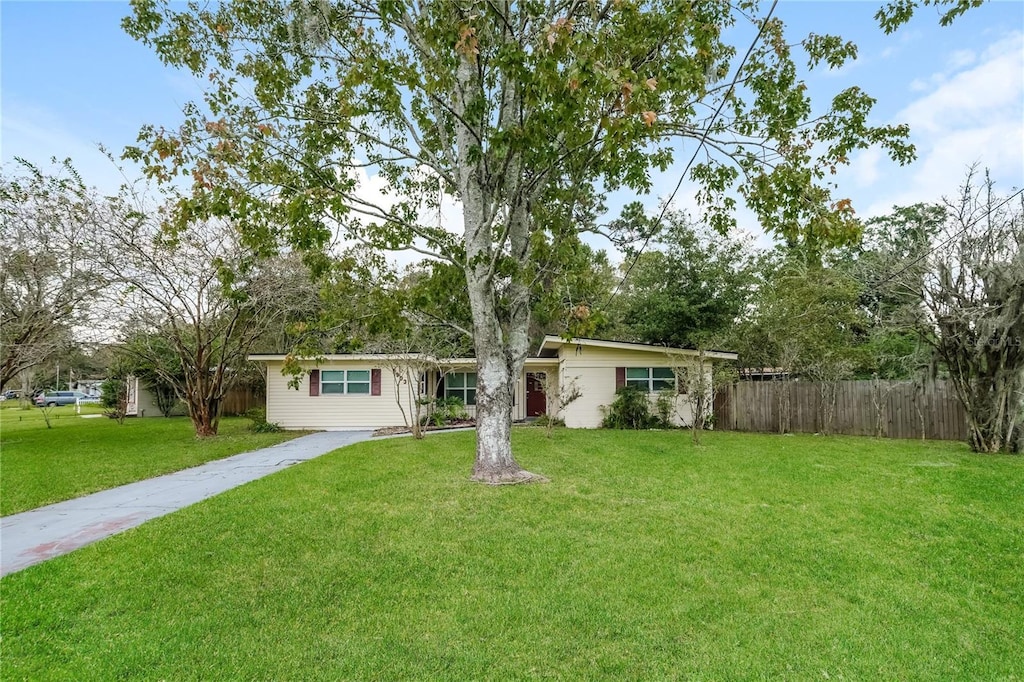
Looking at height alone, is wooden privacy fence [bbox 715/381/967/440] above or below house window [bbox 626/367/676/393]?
below

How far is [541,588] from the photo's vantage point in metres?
4.19

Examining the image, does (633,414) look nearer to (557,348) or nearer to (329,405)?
(557,348)

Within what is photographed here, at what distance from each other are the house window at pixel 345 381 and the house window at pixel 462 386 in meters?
3.01

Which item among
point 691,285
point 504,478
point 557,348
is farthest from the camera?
point 691,285

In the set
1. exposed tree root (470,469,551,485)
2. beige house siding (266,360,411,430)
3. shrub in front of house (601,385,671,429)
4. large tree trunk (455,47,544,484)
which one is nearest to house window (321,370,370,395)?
beige house siding (266,360,411,430)

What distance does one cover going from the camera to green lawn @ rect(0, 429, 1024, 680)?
10.4ft

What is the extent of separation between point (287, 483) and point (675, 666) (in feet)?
21.2

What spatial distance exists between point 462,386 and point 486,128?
13.4 m

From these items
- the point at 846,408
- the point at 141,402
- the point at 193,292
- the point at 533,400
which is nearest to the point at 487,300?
the point at 193,292

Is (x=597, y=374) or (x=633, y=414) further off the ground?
(x=597, y=374)

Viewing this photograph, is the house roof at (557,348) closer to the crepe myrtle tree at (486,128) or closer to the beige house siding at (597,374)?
the beige house siding at (597,374)

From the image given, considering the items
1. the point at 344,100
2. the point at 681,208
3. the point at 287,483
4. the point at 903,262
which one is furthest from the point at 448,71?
the point at 681,208

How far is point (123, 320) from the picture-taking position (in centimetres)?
1373

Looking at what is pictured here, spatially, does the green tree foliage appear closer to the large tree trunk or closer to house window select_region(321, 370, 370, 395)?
house window select_region(321, 370, 370, 395)
